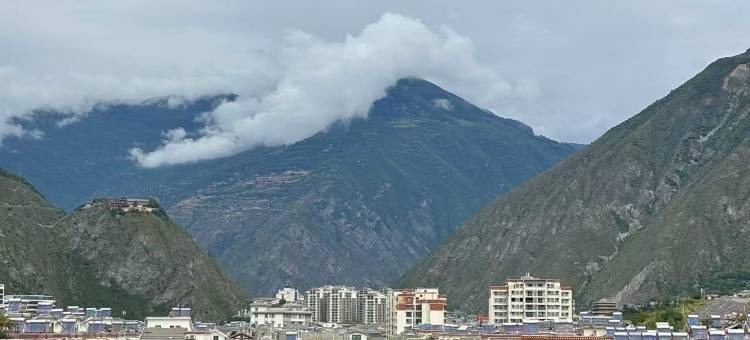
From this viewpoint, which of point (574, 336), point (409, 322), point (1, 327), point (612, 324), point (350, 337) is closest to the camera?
point (1, 327)

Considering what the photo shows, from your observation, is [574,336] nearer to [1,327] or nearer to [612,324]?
[612,324]

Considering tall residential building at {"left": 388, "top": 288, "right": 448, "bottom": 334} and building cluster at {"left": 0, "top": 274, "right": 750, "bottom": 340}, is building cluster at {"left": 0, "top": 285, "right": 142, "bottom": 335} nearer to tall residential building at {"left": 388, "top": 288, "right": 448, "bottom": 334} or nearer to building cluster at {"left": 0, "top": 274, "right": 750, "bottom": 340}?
building cluster at {"left": 0, "top": 274, "right": 750, "bottom": 340}

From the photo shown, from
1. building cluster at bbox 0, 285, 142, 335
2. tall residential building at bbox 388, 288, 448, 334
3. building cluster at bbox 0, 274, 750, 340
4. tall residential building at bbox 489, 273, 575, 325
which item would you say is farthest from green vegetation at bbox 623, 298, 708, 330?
building cluster at bbox 0, 285, 142, 335

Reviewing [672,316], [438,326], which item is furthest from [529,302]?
[438,326]

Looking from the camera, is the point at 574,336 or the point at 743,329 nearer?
the point at 743,329

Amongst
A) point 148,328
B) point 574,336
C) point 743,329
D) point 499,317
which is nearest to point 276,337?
point 499,317

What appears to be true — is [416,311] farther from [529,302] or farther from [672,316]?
[672,316]

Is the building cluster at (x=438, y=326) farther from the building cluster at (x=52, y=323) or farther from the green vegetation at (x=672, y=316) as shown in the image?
the green vegetation at (x=672, y=316)

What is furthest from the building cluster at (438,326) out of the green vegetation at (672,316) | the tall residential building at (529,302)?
the green vegetation at (672,316)
